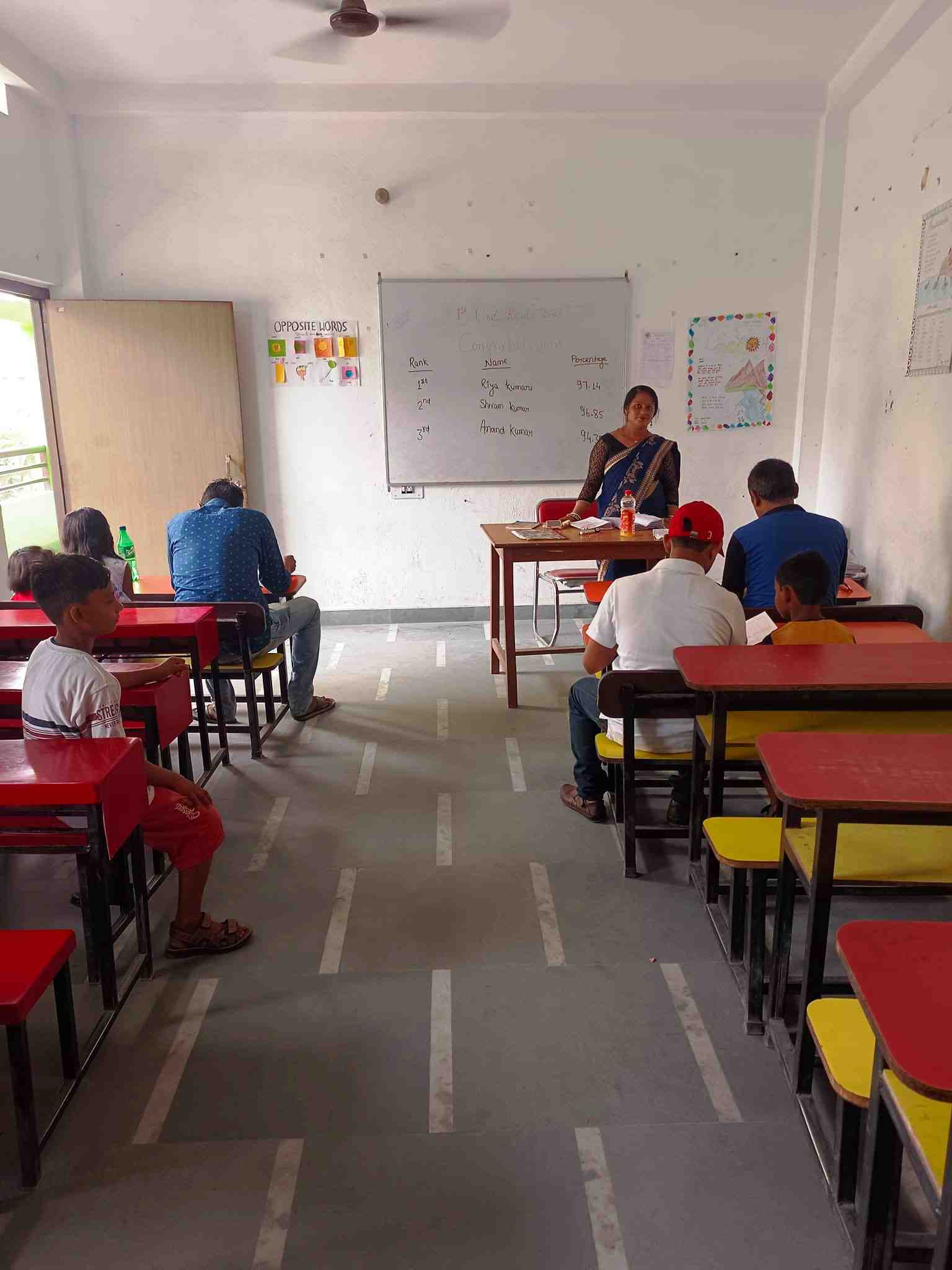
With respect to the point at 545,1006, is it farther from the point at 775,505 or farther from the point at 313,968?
the point at 775,505

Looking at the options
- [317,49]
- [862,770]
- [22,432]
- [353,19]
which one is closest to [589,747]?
[862,770]

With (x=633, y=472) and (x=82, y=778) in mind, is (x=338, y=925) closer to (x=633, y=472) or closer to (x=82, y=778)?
(x=82, y=778)

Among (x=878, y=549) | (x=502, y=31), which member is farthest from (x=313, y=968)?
(x=502, y=31)

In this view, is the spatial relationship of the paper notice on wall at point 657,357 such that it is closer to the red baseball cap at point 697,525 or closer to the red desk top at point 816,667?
the red baseball cap at point 697,525

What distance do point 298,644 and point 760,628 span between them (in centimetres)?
220

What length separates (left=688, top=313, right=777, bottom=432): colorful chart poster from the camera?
5.59 m

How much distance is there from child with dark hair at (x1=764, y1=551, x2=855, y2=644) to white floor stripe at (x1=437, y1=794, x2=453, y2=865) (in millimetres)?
1245

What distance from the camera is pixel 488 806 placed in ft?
10.7

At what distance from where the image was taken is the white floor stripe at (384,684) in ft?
14.8

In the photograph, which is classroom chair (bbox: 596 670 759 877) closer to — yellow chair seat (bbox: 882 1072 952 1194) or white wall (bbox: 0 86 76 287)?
yellow chair seat (bbox: 882 1072 952 1194)

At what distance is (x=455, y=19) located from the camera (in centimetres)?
412

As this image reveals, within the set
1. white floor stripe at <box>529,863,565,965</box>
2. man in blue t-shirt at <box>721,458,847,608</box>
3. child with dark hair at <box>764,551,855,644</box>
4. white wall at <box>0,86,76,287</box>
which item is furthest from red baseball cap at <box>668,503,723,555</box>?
white wall at <box>0,86,76,287</box>

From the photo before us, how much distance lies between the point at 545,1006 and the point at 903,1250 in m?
0.91

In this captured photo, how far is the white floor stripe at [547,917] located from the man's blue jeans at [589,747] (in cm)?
44
